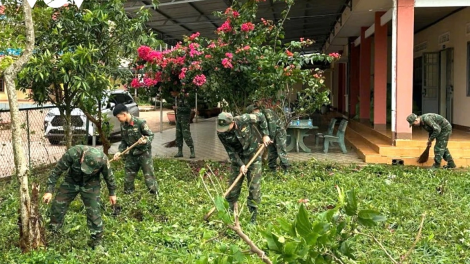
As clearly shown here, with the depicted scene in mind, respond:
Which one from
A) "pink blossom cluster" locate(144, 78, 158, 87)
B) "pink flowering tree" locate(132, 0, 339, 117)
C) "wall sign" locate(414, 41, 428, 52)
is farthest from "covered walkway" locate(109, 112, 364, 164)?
"wall sign" locate(414, 41, 428, 52)

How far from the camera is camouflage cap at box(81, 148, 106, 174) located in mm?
4340

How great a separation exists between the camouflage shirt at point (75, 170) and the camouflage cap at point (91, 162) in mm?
35

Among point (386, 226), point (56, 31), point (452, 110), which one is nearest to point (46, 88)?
point (56, 31)

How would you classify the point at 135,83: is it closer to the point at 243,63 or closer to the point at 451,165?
the point at 243,63

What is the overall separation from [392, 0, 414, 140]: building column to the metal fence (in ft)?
23.3

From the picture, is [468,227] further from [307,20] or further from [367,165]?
[307,20]

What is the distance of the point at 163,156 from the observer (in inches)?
417

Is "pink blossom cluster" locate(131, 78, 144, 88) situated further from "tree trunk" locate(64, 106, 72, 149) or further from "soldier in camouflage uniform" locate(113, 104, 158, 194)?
"soldier in camouflage uniform" locate(113, 104, 158, 194)

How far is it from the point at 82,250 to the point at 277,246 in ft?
10.8

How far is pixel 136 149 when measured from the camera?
21.0ft

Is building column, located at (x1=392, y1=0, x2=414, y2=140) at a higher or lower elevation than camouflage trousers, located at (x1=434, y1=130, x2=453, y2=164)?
higher

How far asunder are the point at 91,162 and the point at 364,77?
1236 cm

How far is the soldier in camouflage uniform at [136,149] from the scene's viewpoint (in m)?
6.32

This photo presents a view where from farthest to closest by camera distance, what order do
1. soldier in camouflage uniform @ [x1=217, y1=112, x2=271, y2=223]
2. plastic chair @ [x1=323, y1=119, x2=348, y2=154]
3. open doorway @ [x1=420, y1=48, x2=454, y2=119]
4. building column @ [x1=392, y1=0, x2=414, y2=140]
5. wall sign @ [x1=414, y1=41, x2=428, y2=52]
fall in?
wall sign @ [x1=414, y1=41, x2=428, y2=52] → open doorway @ [x1=420, y1=48, x2=454, y2=119] → plastic chair @ [x1=323, y1=119, x2=348, y2=154] → building column @ [x1=392, y1=0, x2=414, y2=140] → soldier in camouflage uniform @ [x1=217, y1=112, x2=271, y2=223]
